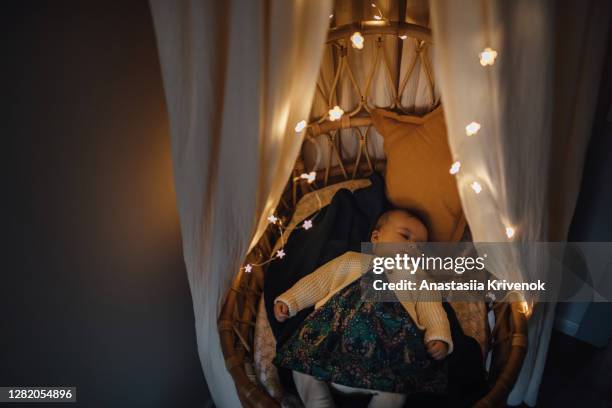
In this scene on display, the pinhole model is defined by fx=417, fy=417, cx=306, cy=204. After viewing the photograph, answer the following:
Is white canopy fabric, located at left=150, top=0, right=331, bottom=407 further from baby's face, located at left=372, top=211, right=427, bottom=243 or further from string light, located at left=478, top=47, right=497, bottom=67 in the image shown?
baby's face, located at left=372, top=211, right=427, bottom=243

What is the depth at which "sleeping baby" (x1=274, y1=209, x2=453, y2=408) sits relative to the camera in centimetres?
110

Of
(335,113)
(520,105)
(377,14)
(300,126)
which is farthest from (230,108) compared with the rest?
(377,14)

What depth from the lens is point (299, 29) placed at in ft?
3.20

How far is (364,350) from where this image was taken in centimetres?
114

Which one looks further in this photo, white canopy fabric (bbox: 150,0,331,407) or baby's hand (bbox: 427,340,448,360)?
baby's hand (bbox: 427,340,448,360)

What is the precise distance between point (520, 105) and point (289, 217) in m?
0.96

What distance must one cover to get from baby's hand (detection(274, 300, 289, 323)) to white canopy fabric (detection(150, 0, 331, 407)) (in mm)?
212

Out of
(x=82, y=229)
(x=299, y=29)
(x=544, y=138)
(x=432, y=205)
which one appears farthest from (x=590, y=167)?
(x=82, y=229)

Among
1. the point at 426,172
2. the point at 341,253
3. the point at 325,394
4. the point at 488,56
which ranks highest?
the point at 488,56

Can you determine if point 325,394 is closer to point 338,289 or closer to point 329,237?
point 338,289

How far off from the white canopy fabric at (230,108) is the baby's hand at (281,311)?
21cm

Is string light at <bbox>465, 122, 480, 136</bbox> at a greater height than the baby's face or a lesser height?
greater

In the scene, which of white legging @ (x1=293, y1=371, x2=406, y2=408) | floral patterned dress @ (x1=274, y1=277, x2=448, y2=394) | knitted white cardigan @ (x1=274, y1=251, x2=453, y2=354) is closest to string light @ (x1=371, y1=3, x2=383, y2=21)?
knitted white cardigan @ (x1=274, y1=251, x2=453, y2=354)

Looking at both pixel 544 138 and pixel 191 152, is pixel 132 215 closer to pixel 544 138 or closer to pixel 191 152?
pixel 191 152
